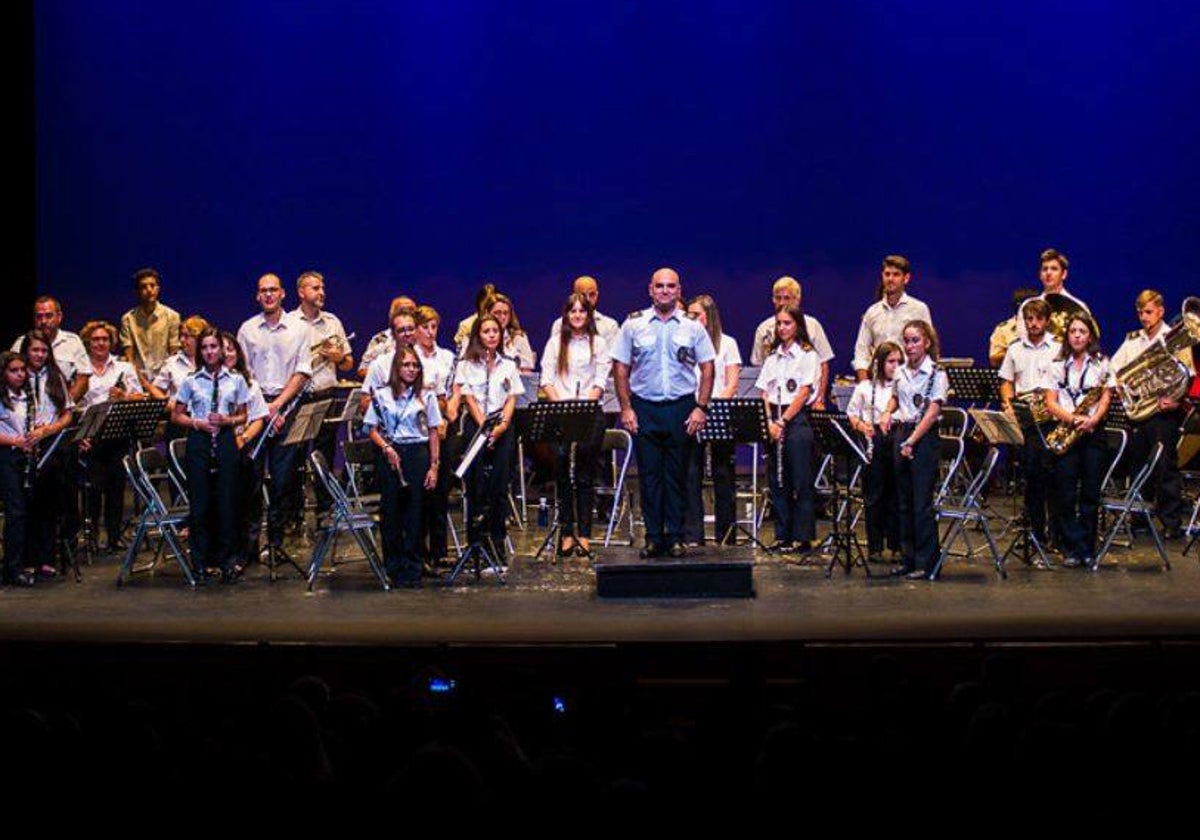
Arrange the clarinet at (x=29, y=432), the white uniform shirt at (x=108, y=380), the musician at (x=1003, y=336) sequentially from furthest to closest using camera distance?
1. the musician at (x=1003, y=336)
2. the white uniform shirt at (x=108, y=380)
3. the clarinet at (x=29, y=432)

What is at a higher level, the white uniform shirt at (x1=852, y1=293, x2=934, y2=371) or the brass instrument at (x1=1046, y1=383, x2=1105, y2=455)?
the white uniform shirt at (x1=852, y1=293, x2=934, y2=371)

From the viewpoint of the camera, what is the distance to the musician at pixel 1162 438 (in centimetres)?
1127

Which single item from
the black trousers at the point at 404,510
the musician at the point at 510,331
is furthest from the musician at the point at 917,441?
the black trousers at the point at 404,510

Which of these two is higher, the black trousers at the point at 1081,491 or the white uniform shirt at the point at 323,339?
the white uniform shirt at the point at 323,339

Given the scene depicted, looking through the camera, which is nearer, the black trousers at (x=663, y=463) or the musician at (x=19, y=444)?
the black trousers at (x=663, y=463)

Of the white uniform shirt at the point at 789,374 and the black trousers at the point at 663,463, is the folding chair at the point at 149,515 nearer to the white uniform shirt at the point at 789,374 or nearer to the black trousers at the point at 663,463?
the black trousers at the point at 663,463

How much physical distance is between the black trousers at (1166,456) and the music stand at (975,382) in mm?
1343

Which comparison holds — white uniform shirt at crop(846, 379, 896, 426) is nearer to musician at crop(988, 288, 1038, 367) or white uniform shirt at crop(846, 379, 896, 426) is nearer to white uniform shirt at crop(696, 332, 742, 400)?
white uniform shirt at crop(696, 332, 742, 400)

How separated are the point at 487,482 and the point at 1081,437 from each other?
3.96 meters

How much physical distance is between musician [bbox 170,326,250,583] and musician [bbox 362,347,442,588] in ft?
3.23

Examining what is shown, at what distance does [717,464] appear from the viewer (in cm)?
1073

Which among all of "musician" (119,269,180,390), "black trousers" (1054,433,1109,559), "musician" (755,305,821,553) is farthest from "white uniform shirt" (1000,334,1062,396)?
"musician" (119,269,180,390)

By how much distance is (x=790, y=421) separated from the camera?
10.6m

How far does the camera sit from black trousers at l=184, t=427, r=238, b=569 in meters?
9.77
